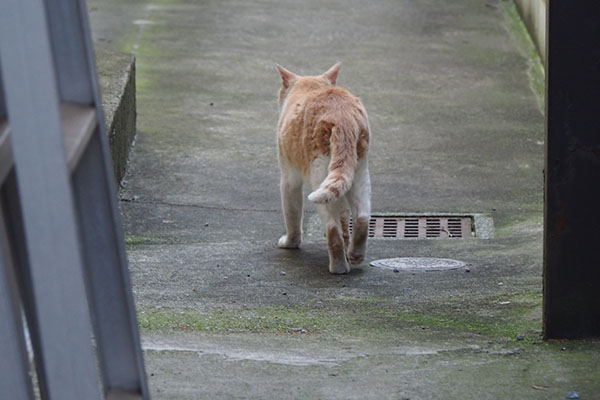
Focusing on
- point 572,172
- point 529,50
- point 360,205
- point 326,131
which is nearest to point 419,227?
point 360,205

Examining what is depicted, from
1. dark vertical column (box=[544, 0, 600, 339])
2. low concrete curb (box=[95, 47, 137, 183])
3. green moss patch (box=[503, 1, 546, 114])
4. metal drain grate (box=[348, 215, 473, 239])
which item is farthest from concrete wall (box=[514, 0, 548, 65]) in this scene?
dark vertical column (box=[544, 0, 600, 339])

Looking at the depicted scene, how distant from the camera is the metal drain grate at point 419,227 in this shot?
743 centimetres

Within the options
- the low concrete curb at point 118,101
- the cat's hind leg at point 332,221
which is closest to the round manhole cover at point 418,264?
the cat's hind leg at point 332,221

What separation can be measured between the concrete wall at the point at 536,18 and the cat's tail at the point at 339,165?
20.1 feet

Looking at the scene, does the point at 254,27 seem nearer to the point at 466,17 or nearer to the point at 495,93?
the point at 466,17

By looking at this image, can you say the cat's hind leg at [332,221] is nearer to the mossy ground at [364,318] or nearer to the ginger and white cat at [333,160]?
the ginger and white cat at [333,160]

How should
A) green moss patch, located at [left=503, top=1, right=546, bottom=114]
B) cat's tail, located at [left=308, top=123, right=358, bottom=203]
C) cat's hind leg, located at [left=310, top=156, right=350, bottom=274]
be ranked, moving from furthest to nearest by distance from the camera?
green moss patch, located at [left=503, top=1, right=546, bottom=114]
cat's hind leg, located at [left=310, top=156, right=350, bottom=274]
cat's tail, located at [left=308, top=123, right=358, bottom=203]

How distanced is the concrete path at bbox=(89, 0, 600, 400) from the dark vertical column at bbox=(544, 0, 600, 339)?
185 mm

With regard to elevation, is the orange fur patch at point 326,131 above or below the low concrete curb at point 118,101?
Answer: above

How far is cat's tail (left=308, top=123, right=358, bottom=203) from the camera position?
5723 millimetres

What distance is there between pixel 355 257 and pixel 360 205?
379mm

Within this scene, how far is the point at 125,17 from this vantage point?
13406mm

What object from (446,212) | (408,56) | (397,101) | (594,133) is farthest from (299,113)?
(408,56)

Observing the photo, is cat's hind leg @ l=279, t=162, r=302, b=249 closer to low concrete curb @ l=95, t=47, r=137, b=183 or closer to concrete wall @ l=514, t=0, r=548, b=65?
low concrete curb @ l=95, t=47, r=137, b=183
